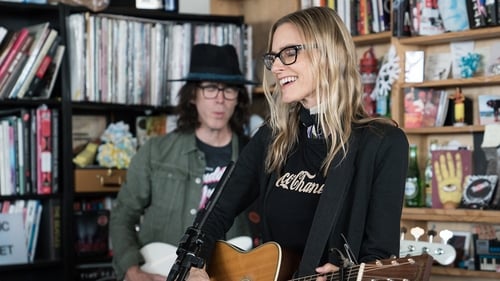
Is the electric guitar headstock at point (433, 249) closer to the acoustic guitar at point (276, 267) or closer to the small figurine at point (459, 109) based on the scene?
the acoustic guitar at point (276, 267)

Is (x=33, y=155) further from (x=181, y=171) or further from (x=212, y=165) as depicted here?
(x=212, y=165)

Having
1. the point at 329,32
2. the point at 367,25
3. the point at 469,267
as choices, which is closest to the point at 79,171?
the point at 367,25

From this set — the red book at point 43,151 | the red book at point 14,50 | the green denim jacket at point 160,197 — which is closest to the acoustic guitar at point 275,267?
the green denim jacket at point 160,197

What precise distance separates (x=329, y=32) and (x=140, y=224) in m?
1.70

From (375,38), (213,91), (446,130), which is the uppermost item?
(375,38)

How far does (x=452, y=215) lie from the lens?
366cm

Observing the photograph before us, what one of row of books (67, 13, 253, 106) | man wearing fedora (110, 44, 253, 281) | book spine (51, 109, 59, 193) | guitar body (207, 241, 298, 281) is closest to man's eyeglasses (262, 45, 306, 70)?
guitar body (207, 241, 298, 281)

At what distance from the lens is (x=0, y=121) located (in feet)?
13.4

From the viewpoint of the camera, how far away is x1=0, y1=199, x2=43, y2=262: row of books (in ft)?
13.5

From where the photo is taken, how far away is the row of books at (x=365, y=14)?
13.0 feet

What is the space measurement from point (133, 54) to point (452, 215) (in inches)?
64.8

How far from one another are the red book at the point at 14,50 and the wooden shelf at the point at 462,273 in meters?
2.03

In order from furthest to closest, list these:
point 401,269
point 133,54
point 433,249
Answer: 1. point 133,54
2. point 433,249
3. point 401,269

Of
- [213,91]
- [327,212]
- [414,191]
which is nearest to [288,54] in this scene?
[327,212]
